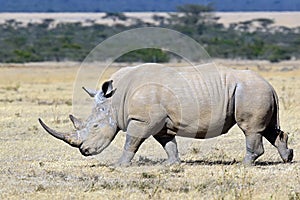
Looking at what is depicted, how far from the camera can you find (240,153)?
1526 centimetres

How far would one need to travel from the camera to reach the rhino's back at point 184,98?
1327 centimetres

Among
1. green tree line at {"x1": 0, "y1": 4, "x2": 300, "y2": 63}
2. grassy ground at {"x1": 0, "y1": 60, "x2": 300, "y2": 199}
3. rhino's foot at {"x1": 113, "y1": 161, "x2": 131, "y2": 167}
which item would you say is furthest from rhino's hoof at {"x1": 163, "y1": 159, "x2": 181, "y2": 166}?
green tree line at {"x1": 0, "y1": 4, "x2": 300, "y2": 63}

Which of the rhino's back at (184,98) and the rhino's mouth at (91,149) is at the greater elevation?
the rhino's back at (184,98)

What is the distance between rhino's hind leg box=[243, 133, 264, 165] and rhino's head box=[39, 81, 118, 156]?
6.35 ft

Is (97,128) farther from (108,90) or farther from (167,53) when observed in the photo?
(167,53)

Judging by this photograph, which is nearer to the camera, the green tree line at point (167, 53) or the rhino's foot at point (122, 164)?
the rhino's foot at point (122, 164)

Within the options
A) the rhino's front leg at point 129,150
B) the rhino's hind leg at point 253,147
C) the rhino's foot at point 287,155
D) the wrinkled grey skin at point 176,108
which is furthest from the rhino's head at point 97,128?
the rhino's foot at point 287,155

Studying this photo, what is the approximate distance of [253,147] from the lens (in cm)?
1344

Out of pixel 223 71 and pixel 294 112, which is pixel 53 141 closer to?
pixel 223 71

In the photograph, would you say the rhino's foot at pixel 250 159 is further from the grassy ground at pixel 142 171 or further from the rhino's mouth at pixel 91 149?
the rhino's mouth at pixel 91 149

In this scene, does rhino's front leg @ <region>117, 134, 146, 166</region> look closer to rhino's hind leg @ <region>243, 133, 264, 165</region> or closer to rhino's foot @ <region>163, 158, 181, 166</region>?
rhino's foot @ <region>163, 158, 181, 166</region>

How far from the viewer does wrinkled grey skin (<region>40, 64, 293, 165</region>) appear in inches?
521

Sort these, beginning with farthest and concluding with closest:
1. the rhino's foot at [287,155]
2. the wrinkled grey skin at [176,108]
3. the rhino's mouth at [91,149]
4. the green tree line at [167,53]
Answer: the green tree line at [167,53]
the rhino's foot at [287,155]
the rhino's mouth at [91,149]
the wrinkled grey skin at [176,108]

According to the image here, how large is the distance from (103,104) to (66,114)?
978cm
